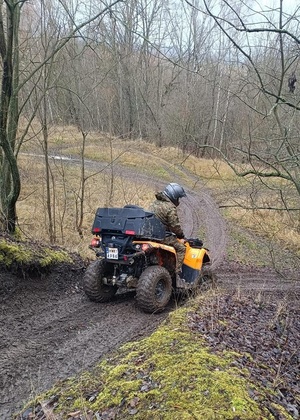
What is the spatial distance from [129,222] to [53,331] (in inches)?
79.4

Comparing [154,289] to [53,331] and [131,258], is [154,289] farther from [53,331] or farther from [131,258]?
[53,331]

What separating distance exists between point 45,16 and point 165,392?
8678 millimetres

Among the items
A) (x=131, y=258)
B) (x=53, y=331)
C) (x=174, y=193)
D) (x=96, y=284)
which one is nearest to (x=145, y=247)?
(x=131, y=258)

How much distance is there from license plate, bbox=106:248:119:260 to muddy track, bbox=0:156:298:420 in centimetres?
86

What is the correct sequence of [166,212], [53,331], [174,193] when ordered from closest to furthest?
[53,331] < [166,212] < [174,193]

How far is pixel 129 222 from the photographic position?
6414 mm

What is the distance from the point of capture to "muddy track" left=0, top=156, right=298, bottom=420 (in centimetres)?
433

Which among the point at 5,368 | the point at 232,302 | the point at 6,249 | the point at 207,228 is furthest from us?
the point at 207,228

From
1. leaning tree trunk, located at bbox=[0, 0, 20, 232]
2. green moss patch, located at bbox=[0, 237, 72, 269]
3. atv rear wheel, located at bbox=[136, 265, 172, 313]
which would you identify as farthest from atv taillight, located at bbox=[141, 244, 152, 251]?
leaning tree trunk, located at bbox=[0, 0, 20, 232]

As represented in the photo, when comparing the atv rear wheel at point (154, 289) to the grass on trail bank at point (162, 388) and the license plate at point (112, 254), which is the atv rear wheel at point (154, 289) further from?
the grass on trail bank at point (162, 388)

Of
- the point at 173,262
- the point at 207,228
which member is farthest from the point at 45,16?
the point at 207,228

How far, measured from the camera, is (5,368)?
446 cm

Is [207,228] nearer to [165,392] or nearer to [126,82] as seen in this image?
[165,392]

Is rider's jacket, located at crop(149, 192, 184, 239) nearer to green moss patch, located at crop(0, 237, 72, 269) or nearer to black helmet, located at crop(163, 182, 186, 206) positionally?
black helmet, located at crop(163, 182, 186, 206)
